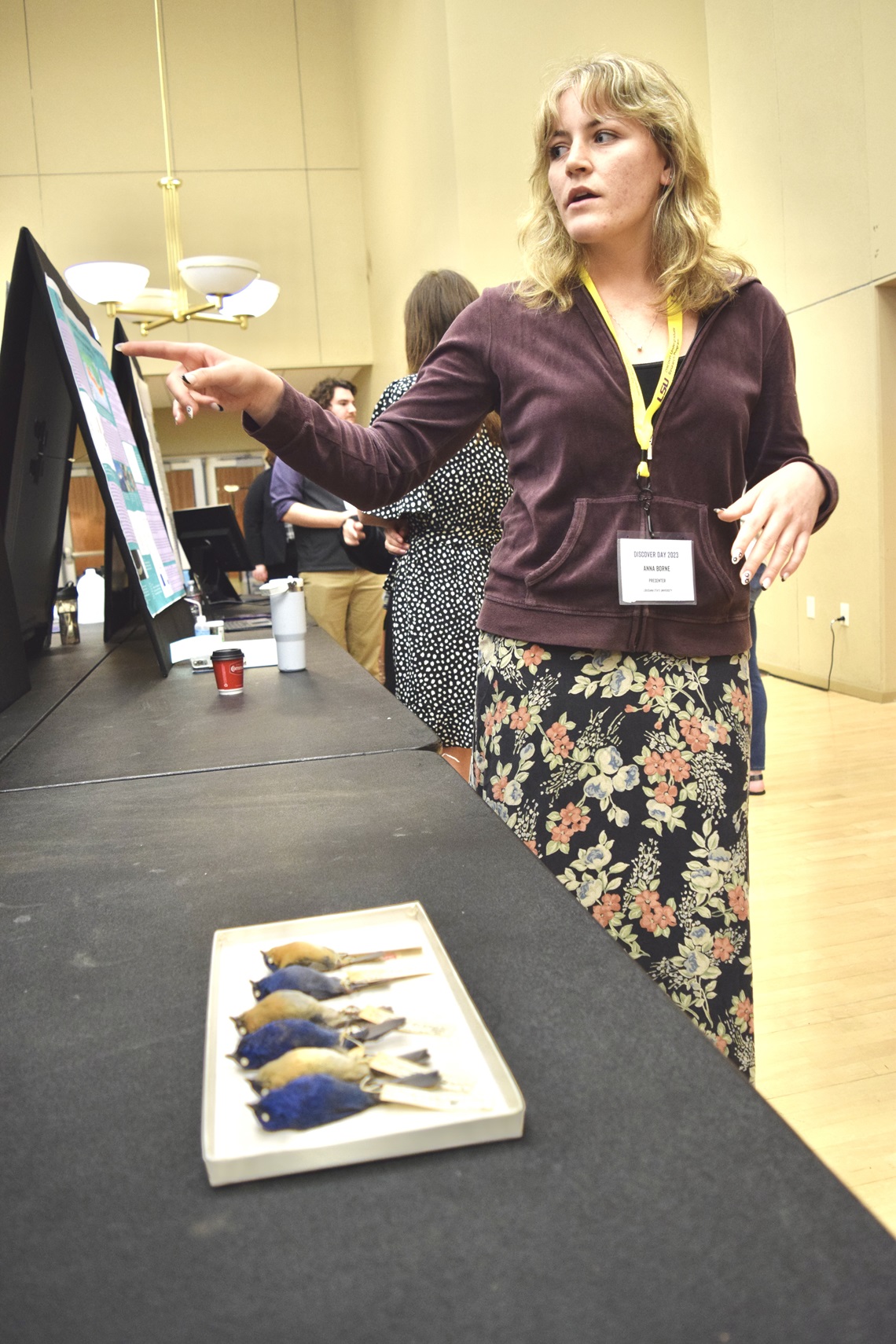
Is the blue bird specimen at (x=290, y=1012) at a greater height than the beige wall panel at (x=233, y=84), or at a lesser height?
lesser

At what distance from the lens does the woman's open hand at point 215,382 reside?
1.05 m

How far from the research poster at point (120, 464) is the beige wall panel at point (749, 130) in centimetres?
453

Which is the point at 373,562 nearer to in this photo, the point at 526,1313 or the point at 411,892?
the point at 411,892

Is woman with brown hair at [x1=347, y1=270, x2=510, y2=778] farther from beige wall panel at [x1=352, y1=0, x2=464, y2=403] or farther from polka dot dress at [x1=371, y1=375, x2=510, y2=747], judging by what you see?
beige wall panel at [x1=352, y1=0, x2=464, y2=403]

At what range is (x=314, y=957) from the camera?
0.61m

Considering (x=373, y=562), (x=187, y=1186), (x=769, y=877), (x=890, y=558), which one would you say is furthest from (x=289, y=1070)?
(x=890, y=558)

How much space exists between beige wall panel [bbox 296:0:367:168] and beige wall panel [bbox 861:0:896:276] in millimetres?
5290

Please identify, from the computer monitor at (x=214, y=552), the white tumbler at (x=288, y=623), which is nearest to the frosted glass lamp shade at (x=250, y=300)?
the computer monitor at (x=214, y=552)

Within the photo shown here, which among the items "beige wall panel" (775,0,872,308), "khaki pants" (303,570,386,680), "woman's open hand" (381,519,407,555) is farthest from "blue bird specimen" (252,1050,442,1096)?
"beige wall panel" (775,0,872,308)

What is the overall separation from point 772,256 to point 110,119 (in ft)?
18.6

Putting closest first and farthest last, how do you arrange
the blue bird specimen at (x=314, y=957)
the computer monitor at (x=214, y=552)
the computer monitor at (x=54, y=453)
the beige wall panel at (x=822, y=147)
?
1. the blue bird specimen at (x=314, y=957)
2. the computer monitor at (x=54, y=453)
3. the computer monitor at (x=214, y=552)
4. the beige wall panel at (x=822, y=147)

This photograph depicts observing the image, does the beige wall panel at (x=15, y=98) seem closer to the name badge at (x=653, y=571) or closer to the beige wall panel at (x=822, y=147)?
the beige wall panel at (x=822, y=147)

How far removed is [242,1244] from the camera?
402 mm

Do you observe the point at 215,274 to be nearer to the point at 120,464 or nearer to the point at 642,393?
the point at 120,464
